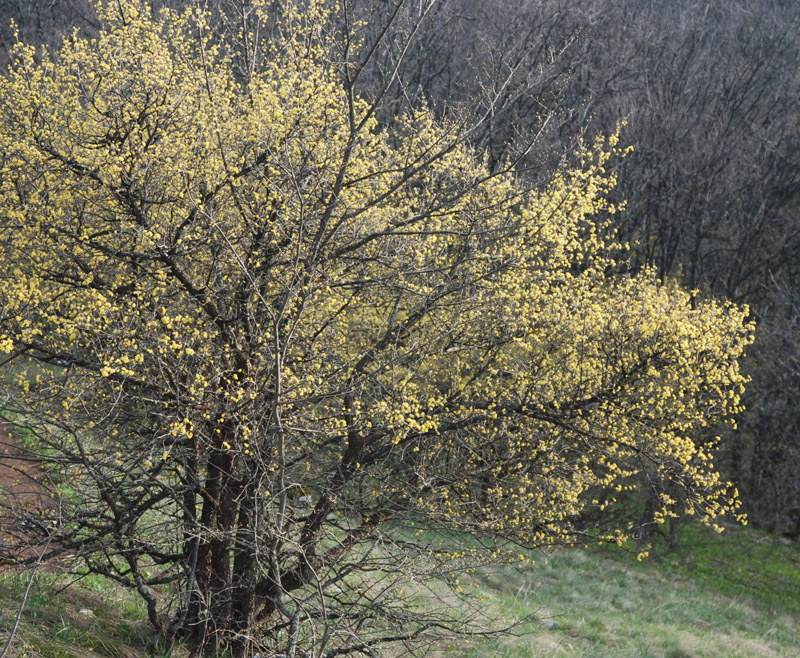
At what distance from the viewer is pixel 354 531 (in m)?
7.69

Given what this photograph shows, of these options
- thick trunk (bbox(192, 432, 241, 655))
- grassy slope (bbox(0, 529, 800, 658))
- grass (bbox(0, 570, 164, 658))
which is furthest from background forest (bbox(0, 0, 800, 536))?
grass (bbox(0, 570, 164, 658))

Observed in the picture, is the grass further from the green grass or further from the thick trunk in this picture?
the green grass

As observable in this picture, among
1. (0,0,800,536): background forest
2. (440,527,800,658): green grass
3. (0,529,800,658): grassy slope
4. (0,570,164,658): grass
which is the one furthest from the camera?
(0,0,800,536): background forest

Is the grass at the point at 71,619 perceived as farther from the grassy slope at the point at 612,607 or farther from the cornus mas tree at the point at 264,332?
the cornus mas tree at the point at 264,332

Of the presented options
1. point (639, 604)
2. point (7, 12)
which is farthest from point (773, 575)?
point (7, 12)

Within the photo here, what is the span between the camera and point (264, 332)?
669 centimetres

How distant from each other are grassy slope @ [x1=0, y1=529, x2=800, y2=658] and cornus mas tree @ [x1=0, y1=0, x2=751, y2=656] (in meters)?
0.50

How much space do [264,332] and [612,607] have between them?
908cm

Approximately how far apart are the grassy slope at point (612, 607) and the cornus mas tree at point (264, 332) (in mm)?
504

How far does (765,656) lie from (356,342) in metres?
7.47

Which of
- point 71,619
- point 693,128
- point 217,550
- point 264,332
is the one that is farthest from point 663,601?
point 693,128

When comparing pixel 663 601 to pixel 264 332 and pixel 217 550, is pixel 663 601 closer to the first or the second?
pixel 217 550

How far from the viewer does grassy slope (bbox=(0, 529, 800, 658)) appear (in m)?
6.71

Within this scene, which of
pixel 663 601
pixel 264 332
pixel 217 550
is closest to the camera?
pixel 264 332
